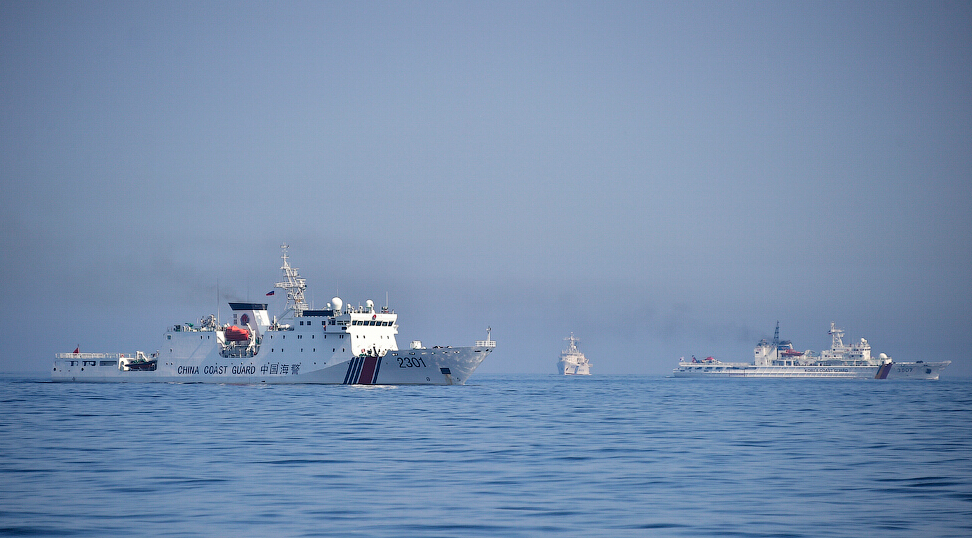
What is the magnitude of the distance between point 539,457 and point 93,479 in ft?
35.4

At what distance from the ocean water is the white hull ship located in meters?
101

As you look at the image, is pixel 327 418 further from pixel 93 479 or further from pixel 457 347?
pixel 457 347

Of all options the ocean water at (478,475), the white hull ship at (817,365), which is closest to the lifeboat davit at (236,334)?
the ocean water at (478,475)

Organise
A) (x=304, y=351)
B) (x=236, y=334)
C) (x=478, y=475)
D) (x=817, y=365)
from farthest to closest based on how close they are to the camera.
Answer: (x=817, y=365)
(x=236, y=334)
(x=304, y=351)
(x=478, y=475)

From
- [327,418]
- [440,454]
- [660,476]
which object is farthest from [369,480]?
[327,418]

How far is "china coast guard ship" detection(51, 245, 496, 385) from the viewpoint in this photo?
63656 millimetres

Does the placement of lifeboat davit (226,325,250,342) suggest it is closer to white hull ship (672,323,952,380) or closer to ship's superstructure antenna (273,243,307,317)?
ship's superstructure antenna (273,243,307,317)

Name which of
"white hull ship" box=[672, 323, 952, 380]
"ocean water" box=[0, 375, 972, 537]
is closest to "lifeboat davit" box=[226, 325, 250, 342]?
"ocean water" box=[0, 375, 972, 537]

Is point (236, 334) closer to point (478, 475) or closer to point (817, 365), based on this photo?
point (478, 475)

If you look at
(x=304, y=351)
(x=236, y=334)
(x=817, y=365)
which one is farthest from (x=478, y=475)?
(x=817, y=365)

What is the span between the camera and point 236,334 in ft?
230

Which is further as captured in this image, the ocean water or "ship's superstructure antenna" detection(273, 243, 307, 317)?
"ship's superstructure antenna" detection(273, 243, 307, 317)

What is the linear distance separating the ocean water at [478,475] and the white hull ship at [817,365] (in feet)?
330

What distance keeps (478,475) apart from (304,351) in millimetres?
46151
